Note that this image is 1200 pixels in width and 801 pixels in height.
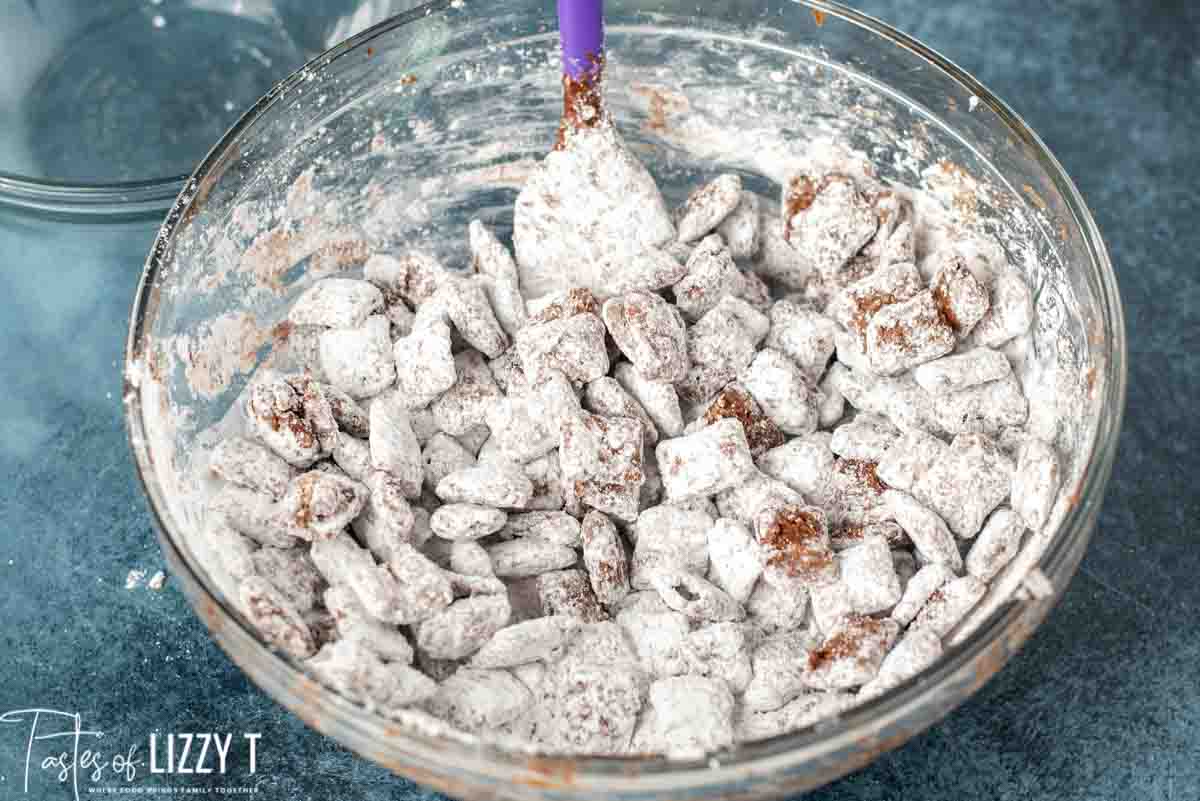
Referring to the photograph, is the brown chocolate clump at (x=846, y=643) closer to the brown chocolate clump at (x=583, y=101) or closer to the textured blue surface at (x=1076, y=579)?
the textured blue surface at (x=1076, y=579)

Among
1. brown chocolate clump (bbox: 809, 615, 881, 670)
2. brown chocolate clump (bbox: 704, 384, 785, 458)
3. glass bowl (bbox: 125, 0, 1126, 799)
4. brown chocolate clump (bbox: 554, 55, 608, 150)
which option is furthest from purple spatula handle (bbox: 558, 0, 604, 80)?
brown chocolate clump (bbox: 809, 615, 881, 670)

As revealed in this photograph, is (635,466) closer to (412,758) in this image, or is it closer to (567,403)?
(567,403)

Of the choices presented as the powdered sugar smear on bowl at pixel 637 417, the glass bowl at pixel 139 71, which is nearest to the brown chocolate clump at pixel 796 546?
the powdered sugar smear on bowl at pixel 637 417

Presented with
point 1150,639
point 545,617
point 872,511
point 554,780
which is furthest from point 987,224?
point 554,780

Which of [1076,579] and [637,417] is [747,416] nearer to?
[637,417]

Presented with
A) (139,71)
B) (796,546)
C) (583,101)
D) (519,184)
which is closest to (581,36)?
(583,101)


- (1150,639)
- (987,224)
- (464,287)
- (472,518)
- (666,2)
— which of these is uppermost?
(666,2)
